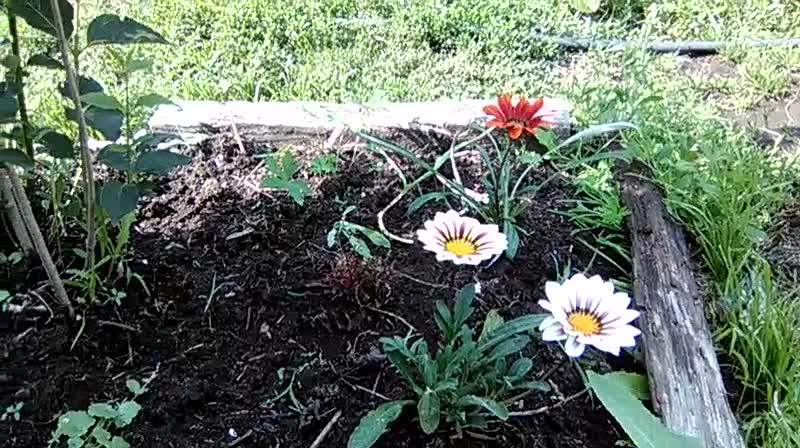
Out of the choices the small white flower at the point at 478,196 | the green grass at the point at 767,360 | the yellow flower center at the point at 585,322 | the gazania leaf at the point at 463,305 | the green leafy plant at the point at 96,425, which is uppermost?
the yellow flower center at the point at 585,322

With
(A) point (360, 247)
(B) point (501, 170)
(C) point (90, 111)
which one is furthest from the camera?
(B) point (501, 170)

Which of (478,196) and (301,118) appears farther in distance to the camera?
(301,118)

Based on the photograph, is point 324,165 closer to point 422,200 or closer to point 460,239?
point 422,200

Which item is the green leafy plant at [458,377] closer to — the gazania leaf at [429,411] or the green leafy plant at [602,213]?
the gazania leaf at [429,411]

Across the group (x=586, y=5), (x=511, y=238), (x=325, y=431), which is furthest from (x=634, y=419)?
(x=586, y=5)

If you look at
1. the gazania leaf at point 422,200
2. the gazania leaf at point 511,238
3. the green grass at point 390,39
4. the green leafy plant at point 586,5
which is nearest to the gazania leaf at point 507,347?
the gazania leaf at point 511,238

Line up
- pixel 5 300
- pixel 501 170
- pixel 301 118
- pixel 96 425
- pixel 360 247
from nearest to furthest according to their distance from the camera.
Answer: pixel 96 425 < pixel 5 300 < pixel 360 247 < pixel 501 170 < pixel 301 118

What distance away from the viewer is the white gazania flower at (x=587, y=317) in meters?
1.37

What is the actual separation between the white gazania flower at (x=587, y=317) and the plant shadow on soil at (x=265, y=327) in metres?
0.28

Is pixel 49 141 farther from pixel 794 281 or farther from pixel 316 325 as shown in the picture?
pixel 794 281

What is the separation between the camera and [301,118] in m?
2.34

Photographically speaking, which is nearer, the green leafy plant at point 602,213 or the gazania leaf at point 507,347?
the gazania leaf at point 507,347

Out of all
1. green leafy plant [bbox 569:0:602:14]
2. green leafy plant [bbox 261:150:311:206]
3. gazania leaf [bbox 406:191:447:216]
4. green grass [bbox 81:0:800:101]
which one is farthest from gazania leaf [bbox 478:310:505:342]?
green leafy plant [bbox 569:0:602:14]

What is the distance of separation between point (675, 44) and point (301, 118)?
4.74 feet
